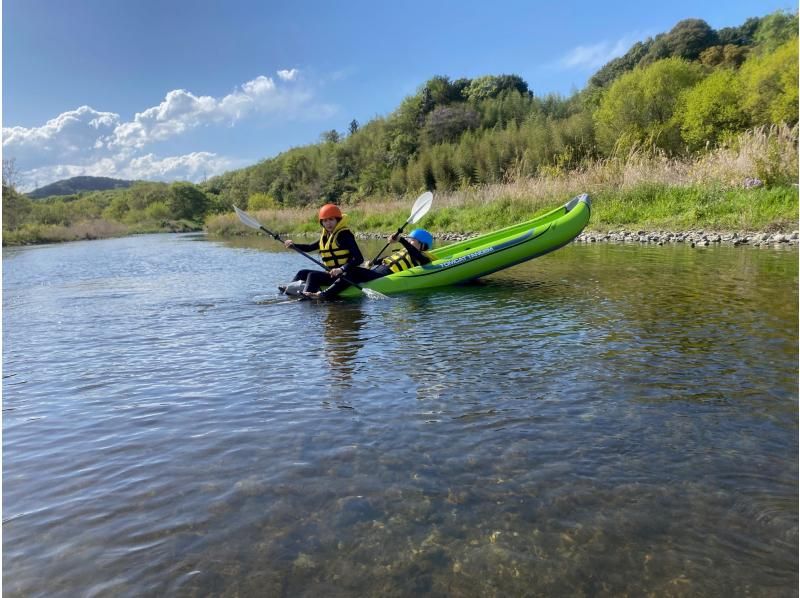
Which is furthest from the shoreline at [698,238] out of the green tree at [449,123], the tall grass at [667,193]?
the green tree at [449,123]

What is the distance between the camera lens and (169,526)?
94.0 inches

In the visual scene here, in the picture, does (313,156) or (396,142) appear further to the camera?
(313,156)

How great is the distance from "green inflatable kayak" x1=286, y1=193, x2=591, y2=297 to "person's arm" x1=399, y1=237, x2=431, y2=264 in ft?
0.43

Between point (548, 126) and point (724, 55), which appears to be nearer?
point (548, 126)

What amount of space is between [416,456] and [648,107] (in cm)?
2278

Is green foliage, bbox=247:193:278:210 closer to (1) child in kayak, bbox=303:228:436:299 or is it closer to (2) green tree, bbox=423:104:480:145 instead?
(2) green tree, bbox=423:104:480:145

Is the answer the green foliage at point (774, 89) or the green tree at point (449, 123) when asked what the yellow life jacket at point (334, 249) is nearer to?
the green foliage at point (774, 89)

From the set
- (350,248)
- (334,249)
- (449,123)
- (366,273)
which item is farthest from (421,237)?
(449,123)

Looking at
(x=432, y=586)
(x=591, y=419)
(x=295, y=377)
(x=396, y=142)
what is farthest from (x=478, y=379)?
(x=396, y=142)

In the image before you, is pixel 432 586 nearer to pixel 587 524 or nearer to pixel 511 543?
pixel 511 543

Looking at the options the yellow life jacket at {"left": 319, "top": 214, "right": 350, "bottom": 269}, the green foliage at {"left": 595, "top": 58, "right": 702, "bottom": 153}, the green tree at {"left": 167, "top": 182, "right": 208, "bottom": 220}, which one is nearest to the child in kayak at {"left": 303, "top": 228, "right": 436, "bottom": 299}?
the yellow life jacket at {"left": 319, "top": 214, "right": 350, "bottom": 269}

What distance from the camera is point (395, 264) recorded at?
26.6 ft

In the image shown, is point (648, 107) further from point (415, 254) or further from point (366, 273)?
point (366, 273)

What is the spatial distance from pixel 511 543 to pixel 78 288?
10367mm
